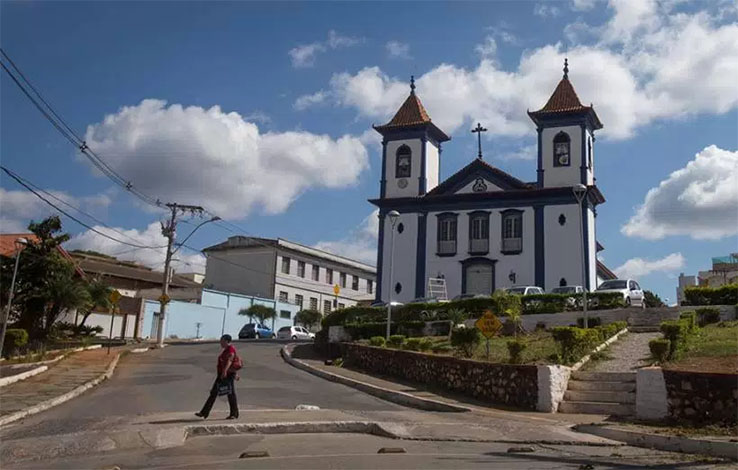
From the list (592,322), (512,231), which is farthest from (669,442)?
(512,231)

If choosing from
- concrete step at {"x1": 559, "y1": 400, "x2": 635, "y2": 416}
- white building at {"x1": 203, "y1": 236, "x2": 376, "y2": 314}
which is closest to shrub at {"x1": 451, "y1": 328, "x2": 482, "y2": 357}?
concrete step at {"x1": 559, "y1": 400, "x2": 635, "y2": 416}

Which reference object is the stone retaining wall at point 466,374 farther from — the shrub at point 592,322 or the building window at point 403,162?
the building window at point 403,162

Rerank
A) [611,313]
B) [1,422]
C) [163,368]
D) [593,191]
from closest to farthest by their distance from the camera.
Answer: [1,422] → [163,368] → [611,313] → [593,191]

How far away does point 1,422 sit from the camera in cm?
1215

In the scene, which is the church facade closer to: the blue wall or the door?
the door

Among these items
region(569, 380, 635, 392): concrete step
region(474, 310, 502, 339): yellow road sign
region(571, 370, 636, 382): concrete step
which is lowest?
region(569, 380, 635, 392): concrete step

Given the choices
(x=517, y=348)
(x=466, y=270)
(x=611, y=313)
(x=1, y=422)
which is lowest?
(x=1, y=422)

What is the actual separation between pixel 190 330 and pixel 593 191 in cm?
2769

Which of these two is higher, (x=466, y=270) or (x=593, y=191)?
(x=593, y=191)

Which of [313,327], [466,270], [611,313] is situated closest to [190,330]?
[313,327]

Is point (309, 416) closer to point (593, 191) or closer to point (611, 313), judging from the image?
point (611, 313)

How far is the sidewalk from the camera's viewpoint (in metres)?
14.4

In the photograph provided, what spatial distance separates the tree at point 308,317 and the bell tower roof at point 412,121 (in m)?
18.2

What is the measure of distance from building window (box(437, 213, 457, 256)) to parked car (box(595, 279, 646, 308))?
11.2 m
